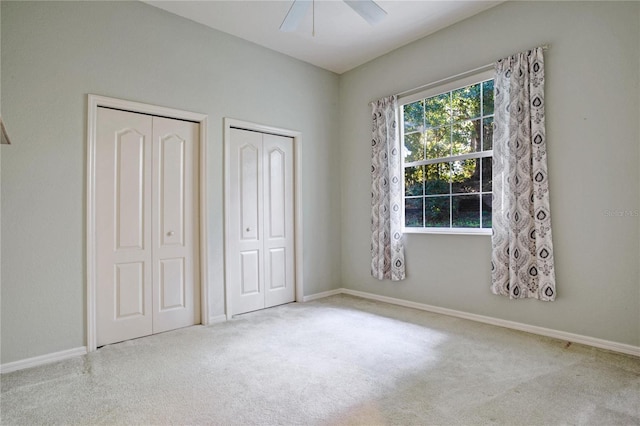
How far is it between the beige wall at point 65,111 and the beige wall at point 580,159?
257 centimetres

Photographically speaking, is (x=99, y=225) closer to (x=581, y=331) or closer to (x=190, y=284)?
(x=190, y=284)

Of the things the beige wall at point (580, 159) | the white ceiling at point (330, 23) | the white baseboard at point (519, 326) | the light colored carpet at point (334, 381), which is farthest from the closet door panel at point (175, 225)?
the beige wall at point (580, 159)

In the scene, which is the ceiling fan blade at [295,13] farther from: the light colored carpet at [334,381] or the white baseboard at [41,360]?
the white baseboard at [41,360]

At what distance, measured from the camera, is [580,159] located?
2.87 m

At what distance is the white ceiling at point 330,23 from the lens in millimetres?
3301

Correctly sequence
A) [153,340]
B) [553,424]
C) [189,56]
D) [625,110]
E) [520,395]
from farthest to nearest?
[189,56] → [153,340] → [625,110] → [520,395] → [553,424]

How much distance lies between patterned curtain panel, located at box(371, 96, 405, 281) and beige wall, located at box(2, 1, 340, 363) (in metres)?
1.80

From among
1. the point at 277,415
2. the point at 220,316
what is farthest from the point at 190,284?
the point at 277,415

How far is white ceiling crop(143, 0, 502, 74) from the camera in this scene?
3.30 meters

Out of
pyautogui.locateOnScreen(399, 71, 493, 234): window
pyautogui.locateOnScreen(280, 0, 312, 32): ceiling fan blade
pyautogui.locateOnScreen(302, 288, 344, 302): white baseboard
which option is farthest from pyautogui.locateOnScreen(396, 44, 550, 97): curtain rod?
pyautogui.locateOnScreen(302, 288, 344, 302): white baseboard

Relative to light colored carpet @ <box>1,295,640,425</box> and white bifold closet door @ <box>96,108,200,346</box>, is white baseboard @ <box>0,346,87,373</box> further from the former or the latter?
white bifold closet door @ <box>96,108,200,346</box>

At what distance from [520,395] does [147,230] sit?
3.13 meters

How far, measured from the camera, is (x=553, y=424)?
5.89 feet

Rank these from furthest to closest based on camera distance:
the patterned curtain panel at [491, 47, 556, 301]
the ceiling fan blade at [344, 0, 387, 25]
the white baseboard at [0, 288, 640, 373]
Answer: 1. the patterned curtain panel at [491, 47, 556, 301]
2. the white baseboard at [0, 288, 640, 373]
3. the ceiling fan blade at [344, 0, 387, 25]
